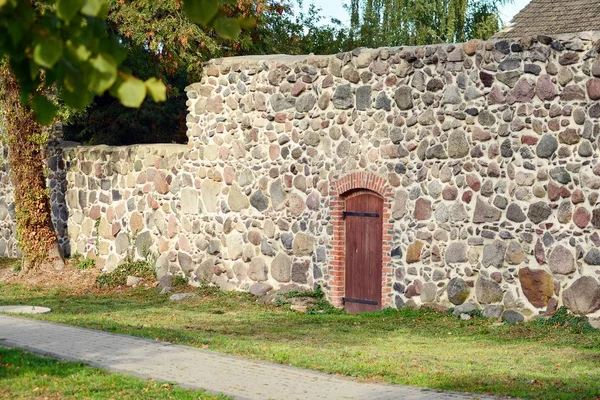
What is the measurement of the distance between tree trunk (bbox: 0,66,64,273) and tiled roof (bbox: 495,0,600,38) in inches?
390

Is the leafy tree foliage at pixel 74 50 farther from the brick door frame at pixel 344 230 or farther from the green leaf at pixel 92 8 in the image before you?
the brick door frame at pixel 344 230

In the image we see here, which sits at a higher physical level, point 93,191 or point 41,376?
point 93,191

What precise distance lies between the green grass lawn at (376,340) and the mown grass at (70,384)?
1.82m

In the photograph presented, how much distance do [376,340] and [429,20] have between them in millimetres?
25227

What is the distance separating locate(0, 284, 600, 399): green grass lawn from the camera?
10.2m

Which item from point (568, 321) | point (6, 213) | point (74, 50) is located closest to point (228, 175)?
point (568, 321)

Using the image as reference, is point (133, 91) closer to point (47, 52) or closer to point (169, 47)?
point (47, 52)

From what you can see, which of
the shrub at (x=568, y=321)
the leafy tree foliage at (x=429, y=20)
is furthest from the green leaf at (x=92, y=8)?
the leafy tree foliage at (x=429, y=20)

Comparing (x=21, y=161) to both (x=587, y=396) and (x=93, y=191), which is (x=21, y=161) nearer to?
(x=93, y=191)

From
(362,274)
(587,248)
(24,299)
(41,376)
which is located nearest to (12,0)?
(41,376)

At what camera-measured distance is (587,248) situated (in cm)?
1370

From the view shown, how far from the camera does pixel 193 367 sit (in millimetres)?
10617

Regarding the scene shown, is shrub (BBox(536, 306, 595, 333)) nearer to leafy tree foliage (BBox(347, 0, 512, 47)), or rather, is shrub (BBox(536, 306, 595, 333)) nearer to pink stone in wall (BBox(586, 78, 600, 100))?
pink stone in wall (BBox(586, 78, 600, 100))

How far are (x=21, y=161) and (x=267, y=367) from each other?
11.2 meters
